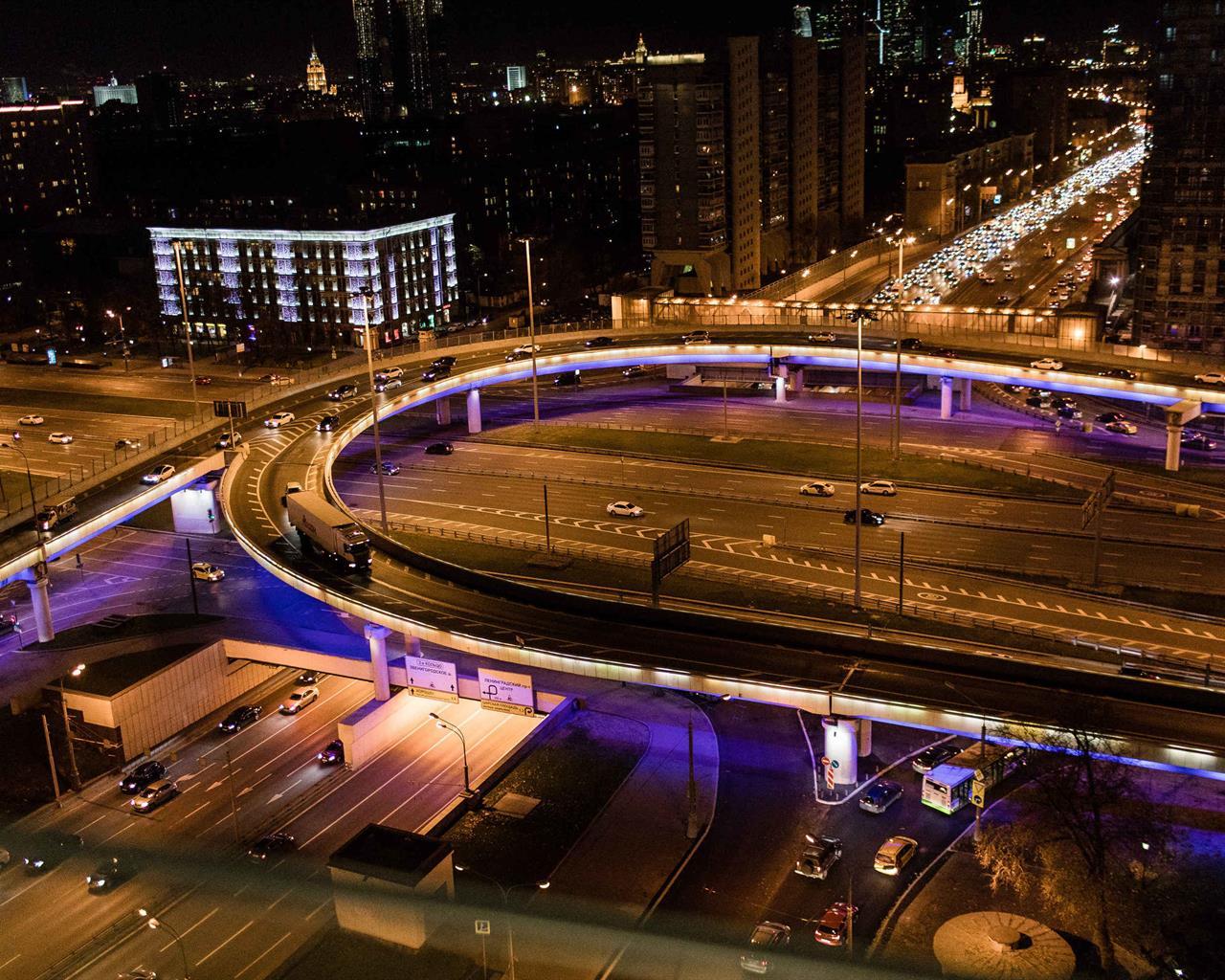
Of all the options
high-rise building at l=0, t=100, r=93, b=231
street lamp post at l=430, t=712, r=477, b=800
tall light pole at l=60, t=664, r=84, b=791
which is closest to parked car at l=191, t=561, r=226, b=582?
tall light pole at l=60, t=664, r=84, b=791

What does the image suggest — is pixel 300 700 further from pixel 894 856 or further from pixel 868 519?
pixel 868 519

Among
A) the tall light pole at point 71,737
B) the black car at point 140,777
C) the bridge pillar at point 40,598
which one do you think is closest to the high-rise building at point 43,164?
the bridge pillar at point 40,598

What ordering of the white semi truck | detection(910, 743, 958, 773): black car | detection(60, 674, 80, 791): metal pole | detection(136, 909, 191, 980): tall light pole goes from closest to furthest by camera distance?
detection(136, 909, 191, 980): tall light pole → detection(910, 743, 958, 773): black car → detection(60, 674, 80, 791): metal pole → the white semi truck

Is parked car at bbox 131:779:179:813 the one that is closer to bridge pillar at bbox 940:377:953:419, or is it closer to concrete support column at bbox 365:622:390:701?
concrete support column at bbox 365:622:390:701

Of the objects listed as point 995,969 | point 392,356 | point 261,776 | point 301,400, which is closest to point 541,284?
point 392,356

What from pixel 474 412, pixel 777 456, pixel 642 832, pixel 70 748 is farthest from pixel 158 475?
pixel 642 832

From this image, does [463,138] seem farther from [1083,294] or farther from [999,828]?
[999,828]

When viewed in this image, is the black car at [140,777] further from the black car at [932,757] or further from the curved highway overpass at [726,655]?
the black car at [932,757]
